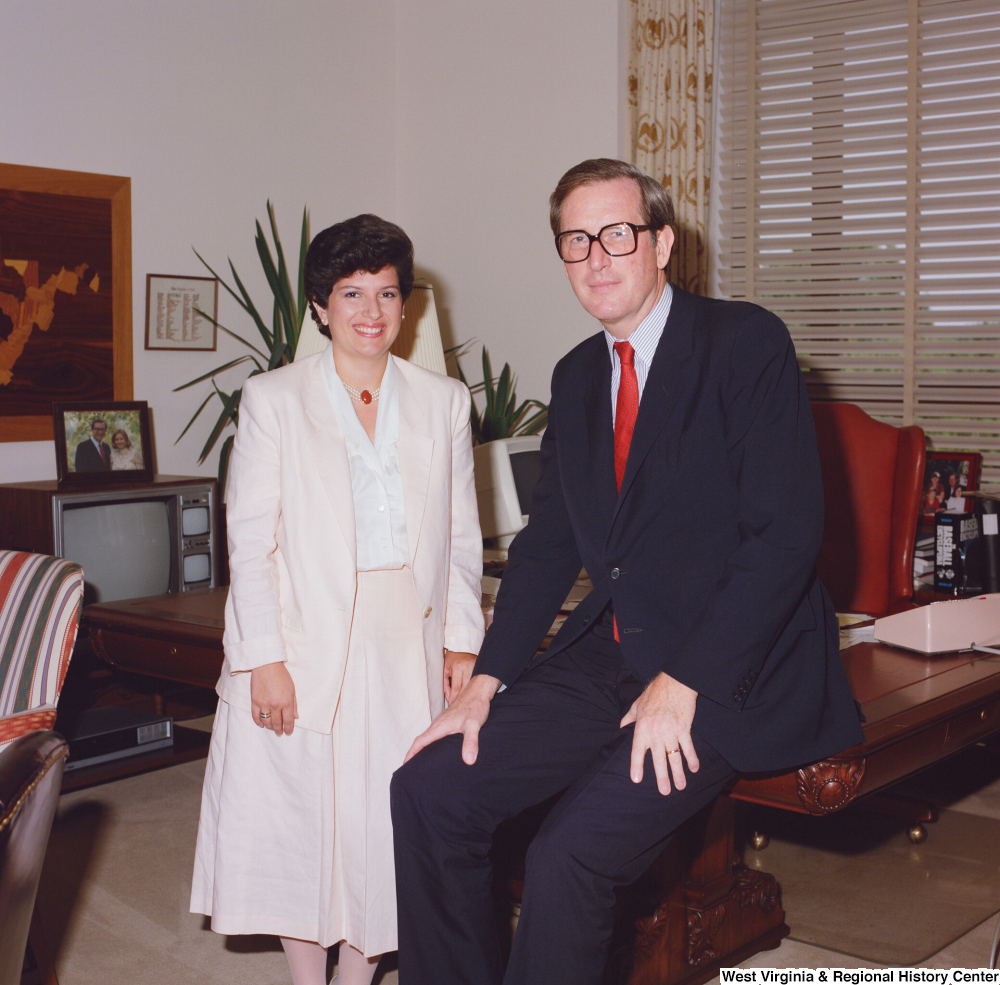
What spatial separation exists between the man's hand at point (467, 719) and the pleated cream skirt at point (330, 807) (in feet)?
0.40

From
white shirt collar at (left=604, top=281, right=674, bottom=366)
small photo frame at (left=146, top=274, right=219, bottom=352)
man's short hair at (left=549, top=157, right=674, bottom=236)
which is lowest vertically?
white shirt collar at (left=604, top=281, right=674, bottom=366)

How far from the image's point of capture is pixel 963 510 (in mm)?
3244

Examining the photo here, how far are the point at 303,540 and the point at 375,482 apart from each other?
0.17 meters

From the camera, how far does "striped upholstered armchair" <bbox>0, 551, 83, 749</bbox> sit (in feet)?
6.46

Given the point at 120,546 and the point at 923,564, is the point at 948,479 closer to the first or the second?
the point at 923,564

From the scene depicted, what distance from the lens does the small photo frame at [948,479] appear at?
3479mm

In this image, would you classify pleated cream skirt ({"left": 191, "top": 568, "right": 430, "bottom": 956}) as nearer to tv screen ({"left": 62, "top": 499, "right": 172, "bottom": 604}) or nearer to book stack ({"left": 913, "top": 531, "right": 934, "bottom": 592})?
tv screen ({"left": 62, "top": 499, "right": 172, "bottom": 604})

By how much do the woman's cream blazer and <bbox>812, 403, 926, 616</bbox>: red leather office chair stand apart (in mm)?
1511

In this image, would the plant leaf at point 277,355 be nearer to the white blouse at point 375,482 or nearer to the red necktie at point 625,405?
the white blouse at point 375,482

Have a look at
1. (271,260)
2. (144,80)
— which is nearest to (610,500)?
(271,260)

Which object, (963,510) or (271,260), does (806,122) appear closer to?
(963,510)

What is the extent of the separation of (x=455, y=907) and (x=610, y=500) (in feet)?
2.19

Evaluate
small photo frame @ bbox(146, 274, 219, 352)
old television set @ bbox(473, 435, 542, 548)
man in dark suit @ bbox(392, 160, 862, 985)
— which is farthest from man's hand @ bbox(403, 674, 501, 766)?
small photo frame @ bbox(146, 274, 219, 352)

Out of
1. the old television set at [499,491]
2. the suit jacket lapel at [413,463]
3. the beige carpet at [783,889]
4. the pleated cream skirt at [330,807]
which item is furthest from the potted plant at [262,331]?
the pleated cream skirt at [330,807]
